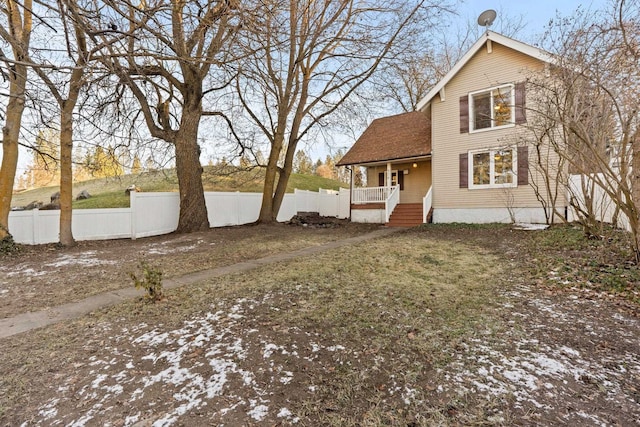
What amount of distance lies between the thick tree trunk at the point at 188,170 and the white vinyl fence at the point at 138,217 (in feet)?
2.75

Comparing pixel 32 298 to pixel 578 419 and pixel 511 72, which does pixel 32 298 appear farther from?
pixel 511 72

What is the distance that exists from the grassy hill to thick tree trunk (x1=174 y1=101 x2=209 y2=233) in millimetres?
1988

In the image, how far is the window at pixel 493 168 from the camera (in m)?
11.3

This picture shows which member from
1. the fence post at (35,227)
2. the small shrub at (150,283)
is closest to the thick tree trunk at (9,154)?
the fence post at (35,227)

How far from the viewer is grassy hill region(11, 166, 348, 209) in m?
16.0

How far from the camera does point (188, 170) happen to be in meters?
11.0

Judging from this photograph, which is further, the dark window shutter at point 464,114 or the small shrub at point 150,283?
the dark window shutter at point 464,114

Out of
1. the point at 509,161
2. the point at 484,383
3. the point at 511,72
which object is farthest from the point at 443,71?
the point at 484,383

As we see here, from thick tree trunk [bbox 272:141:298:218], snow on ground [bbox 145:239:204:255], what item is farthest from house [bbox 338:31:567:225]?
snow on ground [bbox 145:239:204:255]

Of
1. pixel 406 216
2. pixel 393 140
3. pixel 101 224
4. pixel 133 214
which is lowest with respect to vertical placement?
pixel 406 216

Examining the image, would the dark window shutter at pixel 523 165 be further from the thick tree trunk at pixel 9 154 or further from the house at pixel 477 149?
the thick tree trunk at pixel 9 154

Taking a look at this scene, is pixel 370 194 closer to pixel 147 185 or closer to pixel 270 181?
pixel 270 181

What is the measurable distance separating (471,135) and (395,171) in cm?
458

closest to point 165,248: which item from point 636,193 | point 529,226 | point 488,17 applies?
point 636,193
